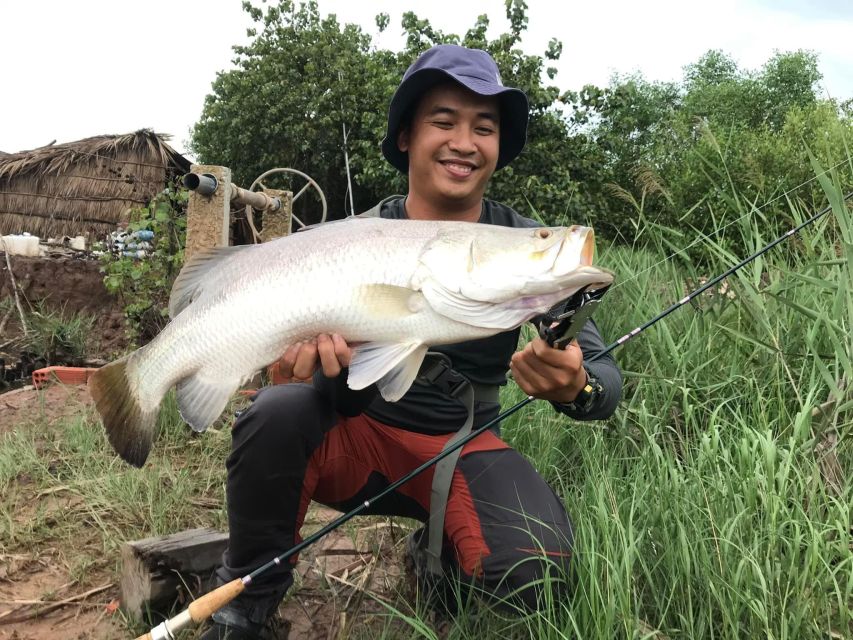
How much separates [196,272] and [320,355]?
1.70ft

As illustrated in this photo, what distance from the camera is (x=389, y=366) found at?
70.1 inches

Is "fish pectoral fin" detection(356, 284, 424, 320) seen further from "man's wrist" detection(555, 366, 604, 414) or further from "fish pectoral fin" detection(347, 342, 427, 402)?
"man's wrist" detection(555, 366, 604, 414)

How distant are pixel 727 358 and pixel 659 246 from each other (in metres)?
0.67

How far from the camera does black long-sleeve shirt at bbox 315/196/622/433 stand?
2172mm

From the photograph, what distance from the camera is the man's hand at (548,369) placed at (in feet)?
6.03

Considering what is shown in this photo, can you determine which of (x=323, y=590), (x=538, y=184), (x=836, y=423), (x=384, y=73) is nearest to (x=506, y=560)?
(x=323, y=590)

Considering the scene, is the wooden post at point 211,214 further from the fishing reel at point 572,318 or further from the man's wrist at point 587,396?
the fishing reel at point 572,318

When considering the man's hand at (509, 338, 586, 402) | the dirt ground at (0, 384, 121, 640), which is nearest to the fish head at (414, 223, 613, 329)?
the man's hand at (509, 338, 586, 402)

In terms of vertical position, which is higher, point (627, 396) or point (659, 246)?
point (659, 246)

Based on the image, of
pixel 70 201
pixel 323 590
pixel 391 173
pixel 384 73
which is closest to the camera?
pixel 323 590

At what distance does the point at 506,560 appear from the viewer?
6.70 ft

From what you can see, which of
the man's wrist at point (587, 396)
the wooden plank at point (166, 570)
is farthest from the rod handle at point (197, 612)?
the man's wrist at point (587, 396)

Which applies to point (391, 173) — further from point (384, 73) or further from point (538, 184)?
point (538, 184)

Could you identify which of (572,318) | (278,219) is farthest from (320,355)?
(278,219)
